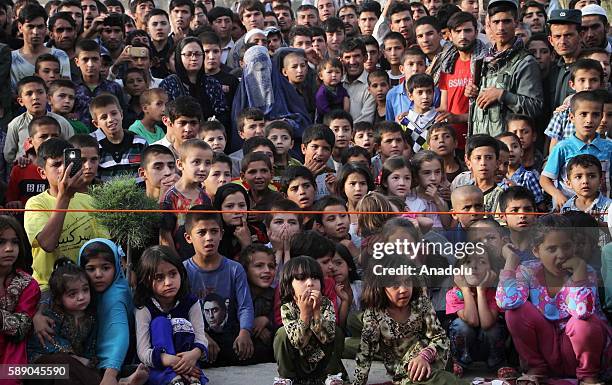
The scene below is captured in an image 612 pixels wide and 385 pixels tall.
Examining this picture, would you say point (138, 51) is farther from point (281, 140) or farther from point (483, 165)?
point (483, 165)

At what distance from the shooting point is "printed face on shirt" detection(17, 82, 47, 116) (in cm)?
866

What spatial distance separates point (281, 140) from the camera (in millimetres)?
8867

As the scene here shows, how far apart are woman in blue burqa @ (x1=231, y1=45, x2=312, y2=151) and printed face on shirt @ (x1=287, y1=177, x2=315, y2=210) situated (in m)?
1.94

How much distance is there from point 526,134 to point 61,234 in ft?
12.7

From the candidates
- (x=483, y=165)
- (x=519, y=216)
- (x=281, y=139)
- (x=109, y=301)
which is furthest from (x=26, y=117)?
(x=519, y=216)

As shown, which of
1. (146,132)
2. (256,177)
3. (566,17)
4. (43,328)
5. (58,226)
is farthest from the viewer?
(566,17)

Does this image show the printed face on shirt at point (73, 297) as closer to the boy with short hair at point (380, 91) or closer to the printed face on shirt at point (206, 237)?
the printed face on shirt at point (206, 237)

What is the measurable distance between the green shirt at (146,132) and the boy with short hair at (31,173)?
1.00m

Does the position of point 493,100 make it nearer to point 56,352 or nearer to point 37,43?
point 37,43

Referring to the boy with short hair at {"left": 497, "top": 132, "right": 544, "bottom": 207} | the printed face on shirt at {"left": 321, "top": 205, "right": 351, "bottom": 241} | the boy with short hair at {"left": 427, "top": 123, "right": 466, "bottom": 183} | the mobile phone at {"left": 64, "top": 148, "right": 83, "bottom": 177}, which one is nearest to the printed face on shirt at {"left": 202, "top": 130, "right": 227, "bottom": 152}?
the printed face on shirt at {"left": 321, "top": 205, "right": 351, "bottom": 241}

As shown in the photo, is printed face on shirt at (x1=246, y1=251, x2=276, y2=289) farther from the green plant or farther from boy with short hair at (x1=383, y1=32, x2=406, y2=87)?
boy with short hair at (x1=383, y1=32, x2=406, y2=87)

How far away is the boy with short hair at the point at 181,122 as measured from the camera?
8664 mm

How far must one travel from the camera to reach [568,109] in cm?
891

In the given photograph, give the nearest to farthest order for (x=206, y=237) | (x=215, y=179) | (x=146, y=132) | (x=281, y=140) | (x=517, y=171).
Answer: (x=206, y=237) < (x=215, y=179) < (x=517, y=171) < (x=281, y=140) < (x=146, y=132)
